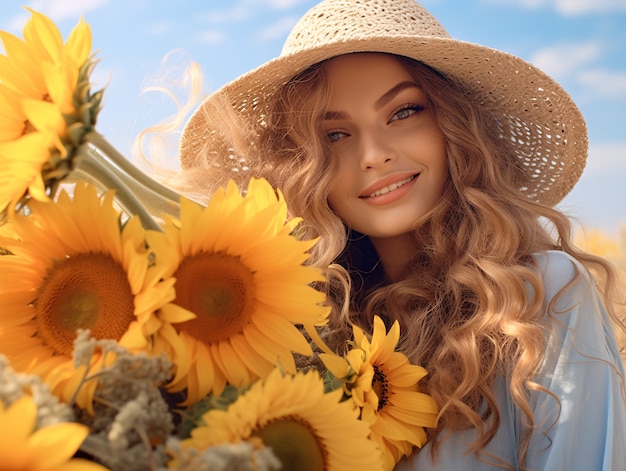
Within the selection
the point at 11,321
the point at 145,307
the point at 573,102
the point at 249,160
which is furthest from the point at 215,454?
the point at 573,102

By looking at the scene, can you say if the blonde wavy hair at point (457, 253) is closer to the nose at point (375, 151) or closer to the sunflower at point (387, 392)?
the nose at point (375, 151)

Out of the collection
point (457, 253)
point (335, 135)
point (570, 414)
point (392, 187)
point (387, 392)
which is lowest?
point (570, 414)

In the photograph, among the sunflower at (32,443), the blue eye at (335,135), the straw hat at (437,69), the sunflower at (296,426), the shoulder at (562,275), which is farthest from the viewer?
the blue eye at (335,135)

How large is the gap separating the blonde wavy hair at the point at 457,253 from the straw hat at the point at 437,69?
40mm

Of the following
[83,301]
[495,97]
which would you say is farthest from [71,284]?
[495,97]

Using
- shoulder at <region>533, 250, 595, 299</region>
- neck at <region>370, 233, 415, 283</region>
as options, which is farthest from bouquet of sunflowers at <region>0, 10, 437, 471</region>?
neck at <region>370, 233, 415, 283</region>

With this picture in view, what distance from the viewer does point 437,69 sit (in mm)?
1619

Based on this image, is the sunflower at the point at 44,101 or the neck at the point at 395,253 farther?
the neck at the point at 395,253

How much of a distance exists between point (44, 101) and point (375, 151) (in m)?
0.93

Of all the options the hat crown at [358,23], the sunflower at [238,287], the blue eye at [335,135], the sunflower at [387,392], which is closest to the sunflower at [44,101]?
the sunflower at [238,287]

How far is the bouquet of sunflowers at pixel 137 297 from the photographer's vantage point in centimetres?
59

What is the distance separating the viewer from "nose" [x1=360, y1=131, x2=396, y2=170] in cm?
152

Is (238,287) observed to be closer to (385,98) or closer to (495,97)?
(385,98)

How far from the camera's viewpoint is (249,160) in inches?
68.2
